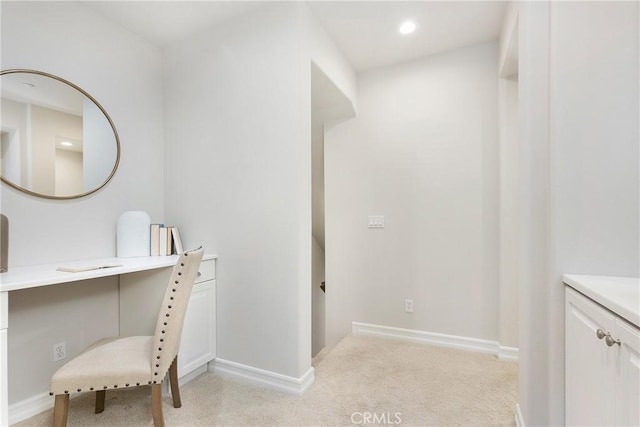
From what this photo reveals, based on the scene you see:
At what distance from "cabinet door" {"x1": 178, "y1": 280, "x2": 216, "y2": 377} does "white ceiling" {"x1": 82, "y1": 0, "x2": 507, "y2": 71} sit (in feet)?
6.36

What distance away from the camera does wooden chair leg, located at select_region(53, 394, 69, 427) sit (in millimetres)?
1312

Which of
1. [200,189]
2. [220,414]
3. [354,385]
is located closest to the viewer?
[220,414]

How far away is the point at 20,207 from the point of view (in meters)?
1.70

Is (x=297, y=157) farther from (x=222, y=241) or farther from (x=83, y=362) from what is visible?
(x=83, y=362)

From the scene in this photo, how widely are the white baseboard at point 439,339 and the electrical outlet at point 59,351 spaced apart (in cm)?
225

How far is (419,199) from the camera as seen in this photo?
271 centimetres

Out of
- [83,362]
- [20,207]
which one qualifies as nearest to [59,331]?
[83,362]

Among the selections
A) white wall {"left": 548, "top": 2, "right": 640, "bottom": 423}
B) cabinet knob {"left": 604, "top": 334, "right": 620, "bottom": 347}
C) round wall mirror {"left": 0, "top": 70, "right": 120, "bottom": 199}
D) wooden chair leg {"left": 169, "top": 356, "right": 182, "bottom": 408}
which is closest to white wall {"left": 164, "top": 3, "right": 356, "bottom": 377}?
wooden chair leg {"left": 169, "top": 356, "right": 182, "bottom": 408}

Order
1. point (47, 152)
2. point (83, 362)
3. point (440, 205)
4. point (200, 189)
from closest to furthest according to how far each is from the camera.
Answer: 1. point (83, 362)
2. point (47, 152)
3. point (200, 189)
4. point (440, 205)

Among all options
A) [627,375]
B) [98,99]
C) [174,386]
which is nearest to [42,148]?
[98,99]

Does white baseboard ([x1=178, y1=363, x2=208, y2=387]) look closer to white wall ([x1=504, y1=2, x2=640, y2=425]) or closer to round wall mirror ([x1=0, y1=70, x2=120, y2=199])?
round wall mirror ([x1=0, y1=70, x2=120, y2=199])

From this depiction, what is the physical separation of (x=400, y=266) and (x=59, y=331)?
2.58 m

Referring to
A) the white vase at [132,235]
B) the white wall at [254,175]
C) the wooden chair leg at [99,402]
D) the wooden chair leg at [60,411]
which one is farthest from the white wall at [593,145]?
the white vase at [132,235]

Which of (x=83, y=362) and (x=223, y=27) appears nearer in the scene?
(x=83, y=362)
